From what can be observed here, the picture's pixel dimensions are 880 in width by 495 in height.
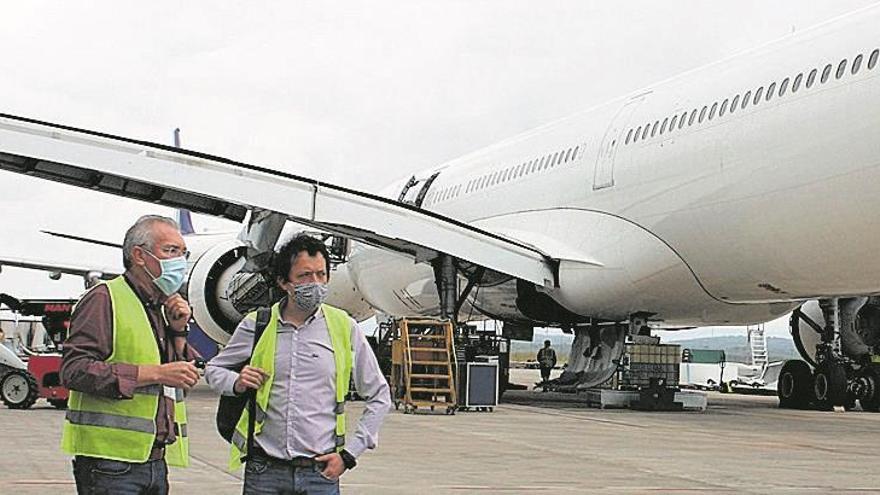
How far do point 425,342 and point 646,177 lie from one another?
13.3 ft

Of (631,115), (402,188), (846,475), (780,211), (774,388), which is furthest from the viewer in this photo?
(774,388)

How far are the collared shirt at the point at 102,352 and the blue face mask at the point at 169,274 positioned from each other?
0.04 meters

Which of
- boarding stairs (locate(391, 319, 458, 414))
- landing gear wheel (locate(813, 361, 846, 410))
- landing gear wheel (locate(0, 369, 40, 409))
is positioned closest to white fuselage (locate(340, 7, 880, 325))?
landing gear wheel (locate(813, 361, 846, 410))

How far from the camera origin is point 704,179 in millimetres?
15477

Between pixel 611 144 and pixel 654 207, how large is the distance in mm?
1715

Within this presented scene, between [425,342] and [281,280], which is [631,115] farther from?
[281,280]

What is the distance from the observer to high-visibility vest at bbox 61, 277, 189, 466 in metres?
4.29

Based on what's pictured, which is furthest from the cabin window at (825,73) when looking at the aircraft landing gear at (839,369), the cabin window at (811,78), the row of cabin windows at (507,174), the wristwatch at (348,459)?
the wristwatch at (348,459)

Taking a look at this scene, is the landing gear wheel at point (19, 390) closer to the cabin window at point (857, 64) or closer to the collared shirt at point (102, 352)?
the cabin window at point (857, 64)

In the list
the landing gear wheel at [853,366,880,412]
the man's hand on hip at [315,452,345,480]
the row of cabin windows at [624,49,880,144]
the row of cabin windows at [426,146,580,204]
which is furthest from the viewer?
the row of cabin windows at [426,146,580,204]

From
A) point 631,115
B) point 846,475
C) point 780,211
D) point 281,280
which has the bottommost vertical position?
point 846,475

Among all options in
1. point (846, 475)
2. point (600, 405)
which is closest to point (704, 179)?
point (600, 405)

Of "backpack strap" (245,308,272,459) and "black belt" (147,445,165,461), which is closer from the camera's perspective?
"black belt" (147,445,165,461)

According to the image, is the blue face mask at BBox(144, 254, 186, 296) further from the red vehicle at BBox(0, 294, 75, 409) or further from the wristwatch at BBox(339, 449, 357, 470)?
the red vehicle at BBox(0, 294, 75, 409)
